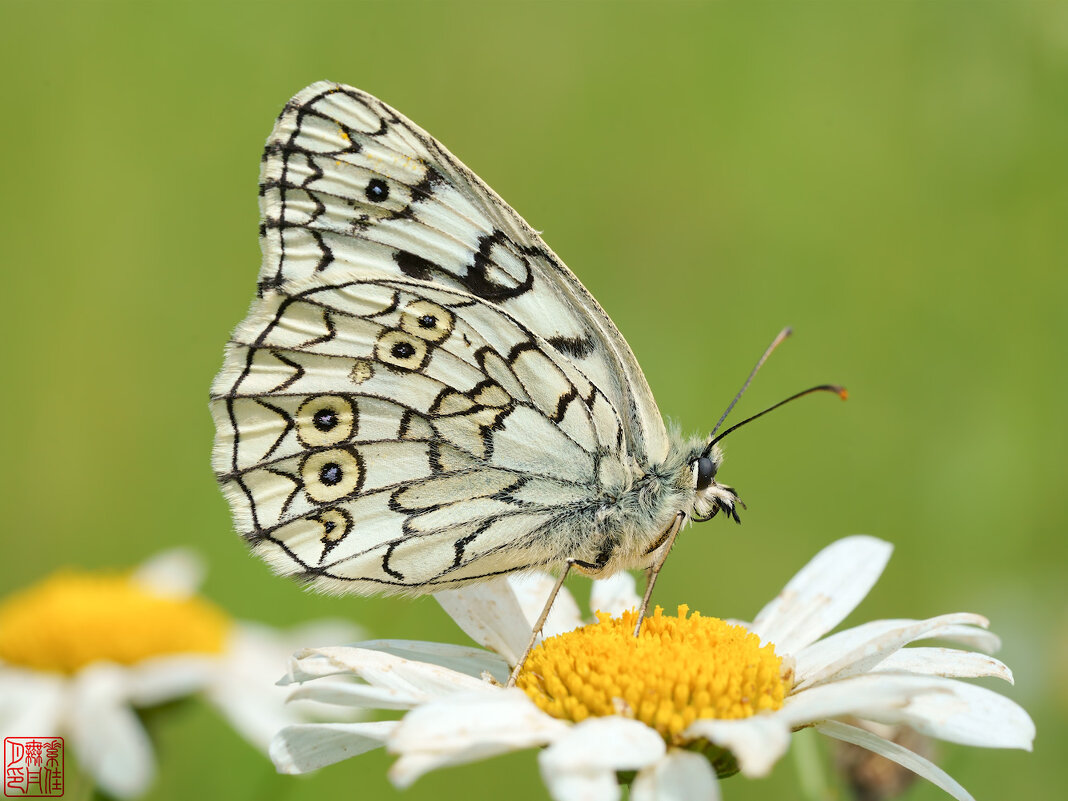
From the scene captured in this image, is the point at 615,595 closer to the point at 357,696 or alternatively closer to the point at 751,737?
the point at 357,696

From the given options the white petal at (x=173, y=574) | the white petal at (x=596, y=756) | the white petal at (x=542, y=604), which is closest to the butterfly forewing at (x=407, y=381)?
the white petal at (x=542, y=604)

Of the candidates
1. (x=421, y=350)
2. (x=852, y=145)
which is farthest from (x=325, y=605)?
(x=852, y=145)

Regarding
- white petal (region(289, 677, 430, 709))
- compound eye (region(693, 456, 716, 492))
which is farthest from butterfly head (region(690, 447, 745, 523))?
white petal (region(289, 677, 430, 709))

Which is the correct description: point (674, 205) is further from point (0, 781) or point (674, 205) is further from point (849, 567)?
point (0, 781)

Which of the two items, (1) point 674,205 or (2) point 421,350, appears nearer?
(2) point 421,350

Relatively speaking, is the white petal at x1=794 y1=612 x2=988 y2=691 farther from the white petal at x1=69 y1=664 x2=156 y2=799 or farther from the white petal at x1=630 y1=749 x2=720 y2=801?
the white petal at x1=69 y1=664 x2=156 y2=799

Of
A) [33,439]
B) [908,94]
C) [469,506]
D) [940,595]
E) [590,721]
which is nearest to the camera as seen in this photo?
[590,721]

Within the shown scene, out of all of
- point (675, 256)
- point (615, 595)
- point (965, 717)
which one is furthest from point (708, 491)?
point (675, 256)
